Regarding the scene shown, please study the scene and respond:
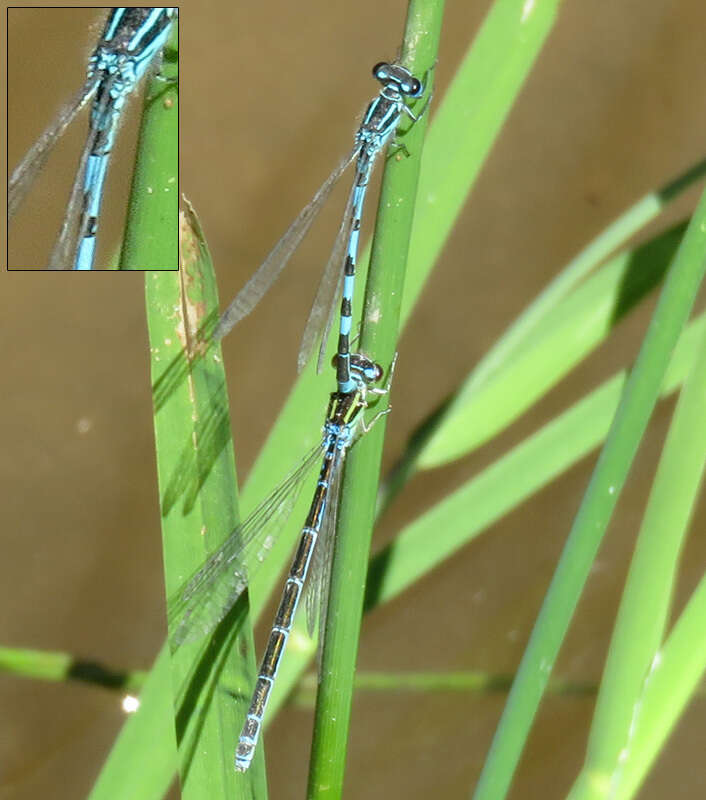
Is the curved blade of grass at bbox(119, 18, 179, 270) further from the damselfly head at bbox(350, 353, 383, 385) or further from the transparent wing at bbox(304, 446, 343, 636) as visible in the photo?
the transparent wing at bbox(304, 446, 343, 636)

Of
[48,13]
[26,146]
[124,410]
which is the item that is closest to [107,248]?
[26,146]

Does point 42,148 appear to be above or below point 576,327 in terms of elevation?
above

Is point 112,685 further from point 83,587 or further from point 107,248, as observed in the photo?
point 107,248

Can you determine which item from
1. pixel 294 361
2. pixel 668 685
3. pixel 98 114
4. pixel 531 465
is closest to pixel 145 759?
pixel 668 685

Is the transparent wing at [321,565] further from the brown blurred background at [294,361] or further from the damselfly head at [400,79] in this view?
the brown blurred background at [294,361]

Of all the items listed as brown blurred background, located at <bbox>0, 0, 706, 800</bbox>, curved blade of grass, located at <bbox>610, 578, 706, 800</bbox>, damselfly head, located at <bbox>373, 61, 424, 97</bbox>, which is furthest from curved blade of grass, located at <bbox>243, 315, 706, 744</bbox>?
brown blurred background, located at <bbox>0, 0, 706, 800</bbox>

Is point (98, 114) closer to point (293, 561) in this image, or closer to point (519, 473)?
point (293, 561)

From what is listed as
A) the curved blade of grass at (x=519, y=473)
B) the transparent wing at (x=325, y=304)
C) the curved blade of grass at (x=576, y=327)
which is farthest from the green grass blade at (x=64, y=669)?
the curved blade of grass at (x=576, y=327)
